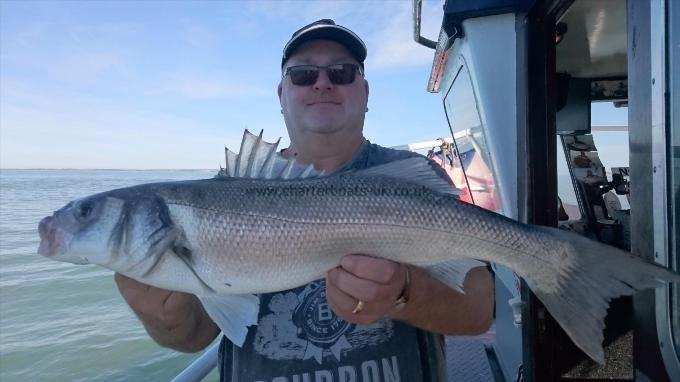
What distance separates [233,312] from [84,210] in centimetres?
80

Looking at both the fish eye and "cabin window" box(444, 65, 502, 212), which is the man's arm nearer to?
"cabin window" box(444, 65, 502, 212)

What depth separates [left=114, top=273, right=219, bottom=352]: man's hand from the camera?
211cm

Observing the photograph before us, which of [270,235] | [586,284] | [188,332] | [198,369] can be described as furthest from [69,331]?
[586,284]

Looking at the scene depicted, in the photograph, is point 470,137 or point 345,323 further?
point 470,137

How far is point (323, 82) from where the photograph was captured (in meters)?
2.78

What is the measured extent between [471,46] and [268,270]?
237cm

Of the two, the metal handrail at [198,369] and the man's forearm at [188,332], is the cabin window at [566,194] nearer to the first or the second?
the metal handrail at [198,369]

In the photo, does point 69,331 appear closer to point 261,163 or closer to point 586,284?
point 261,163

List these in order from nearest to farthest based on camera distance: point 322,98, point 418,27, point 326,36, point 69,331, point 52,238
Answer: point 52,238, point 322,98, point 326,36, point 418,27, point 69,331

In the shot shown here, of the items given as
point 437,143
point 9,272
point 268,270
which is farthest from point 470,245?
point 9,272

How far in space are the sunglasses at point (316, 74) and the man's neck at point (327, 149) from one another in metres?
0.34

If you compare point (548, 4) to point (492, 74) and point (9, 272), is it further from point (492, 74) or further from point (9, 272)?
point (9, 272)

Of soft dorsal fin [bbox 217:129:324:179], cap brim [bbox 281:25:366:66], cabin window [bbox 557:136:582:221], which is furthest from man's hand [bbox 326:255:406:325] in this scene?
cabin window [bbox 557:136:582:221]

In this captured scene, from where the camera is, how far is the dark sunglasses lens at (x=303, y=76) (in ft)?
9.20
